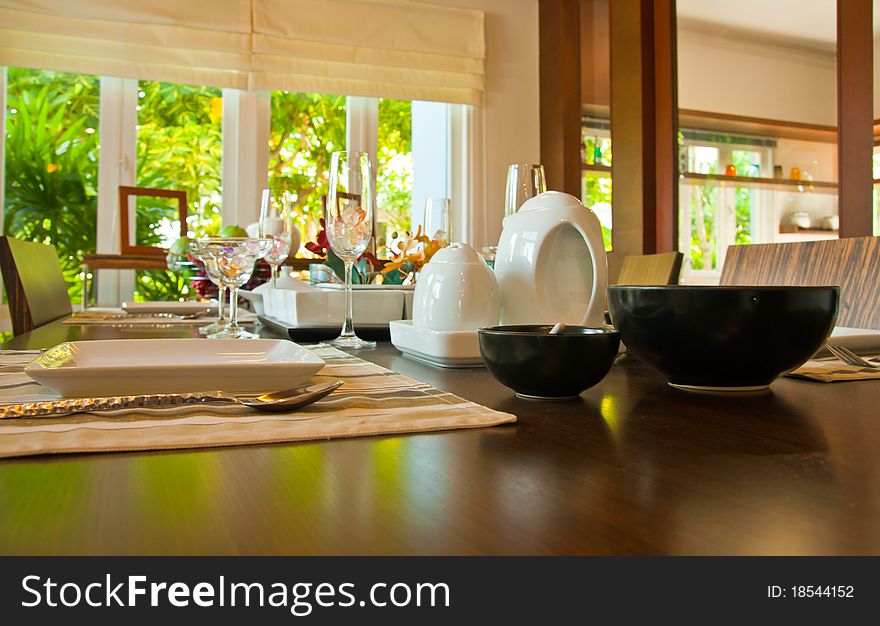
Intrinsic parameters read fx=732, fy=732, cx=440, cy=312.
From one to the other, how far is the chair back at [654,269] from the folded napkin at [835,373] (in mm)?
1125

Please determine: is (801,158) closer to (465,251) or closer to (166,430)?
(465,251)

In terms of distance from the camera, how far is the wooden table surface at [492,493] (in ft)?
0.82

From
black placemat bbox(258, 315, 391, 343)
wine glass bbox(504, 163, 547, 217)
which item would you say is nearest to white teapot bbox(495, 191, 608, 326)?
wine glass bbox(504, 163, 547, 217)

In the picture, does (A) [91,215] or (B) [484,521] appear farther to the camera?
(A) [91,215]

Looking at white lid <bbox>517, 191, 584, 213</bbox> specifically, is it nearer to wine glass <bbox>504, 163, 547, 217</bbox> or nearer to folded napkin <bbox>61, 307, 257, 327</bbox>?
wine glass <bbox>504, 163, 547, 217</bbox>

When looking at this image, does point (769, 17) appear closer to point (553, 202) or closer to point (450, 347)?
point (553, 202)

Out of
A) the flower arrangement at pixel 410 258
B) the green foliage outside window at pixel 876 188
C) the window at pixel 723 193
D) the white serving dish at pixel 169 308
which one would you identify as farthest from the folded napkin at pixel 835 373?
the window at pixel 723 193

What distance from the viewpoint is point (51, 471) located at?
35cm

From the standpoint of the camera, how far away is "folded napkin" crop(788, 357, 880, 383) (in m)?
0.65

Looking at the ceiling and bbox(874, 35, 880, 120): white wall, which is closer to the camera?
bbox(874, 35, 880, 120): white wall

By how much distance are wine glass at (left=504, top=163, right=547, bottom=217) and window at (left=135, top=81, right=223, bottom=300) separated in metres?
3.11

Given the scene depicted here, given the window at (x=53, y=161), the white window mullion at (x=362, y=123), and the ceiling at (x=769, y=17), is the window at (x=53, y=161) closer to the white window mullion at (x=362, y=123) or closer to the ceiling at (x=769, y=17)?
the white window mullion at (x=362, y=123)
